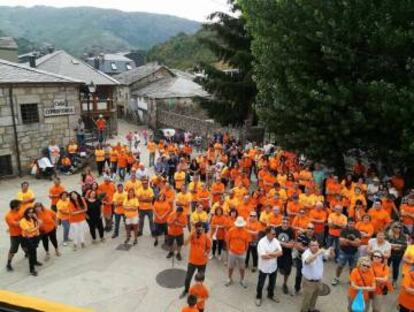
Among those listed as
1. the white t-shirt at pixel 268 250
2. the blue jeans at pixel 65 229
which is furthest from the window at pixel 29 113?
the white t-shirt at pixel 268 250

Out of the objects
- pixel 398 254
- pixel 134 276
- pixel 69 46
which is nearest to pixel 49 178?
pixel 134 276

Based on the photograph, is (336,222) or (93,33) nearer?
(336,222)

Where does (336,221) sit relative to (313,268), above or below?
above

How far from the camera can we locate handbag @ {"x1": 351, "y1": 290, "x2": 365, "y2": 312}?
696 cm

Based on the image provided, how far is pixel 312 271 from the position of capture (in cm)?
772

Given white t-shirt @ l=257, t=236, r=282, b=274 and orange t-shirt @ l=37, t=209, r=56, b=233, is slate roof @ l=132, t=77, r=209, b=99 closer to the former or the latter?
orange t-shirt @ l=37, t=209, r=56, b=233

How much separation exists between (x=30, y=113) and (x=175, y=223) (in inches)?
540

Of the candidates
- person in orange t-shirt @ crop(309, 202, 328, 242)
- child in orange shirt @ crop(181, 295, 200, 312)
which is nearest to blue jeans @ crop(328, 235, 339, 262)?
person in orange t-shirt @ crop(309, 202, 328, 242)

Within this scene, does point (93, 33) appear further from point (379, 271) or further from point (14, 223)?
point (379, 271)

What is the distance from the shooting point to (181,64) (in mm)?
78625

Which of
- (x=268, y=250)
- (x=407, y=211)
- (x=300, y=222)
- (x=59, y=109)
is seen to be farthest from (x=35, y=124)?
(x=407, y=211)

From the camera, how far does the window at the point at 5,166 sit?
63.7 feet

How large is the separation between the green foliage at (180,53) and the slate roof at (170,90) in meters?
33.2

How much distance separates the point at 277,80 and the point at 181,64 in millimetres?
67489
